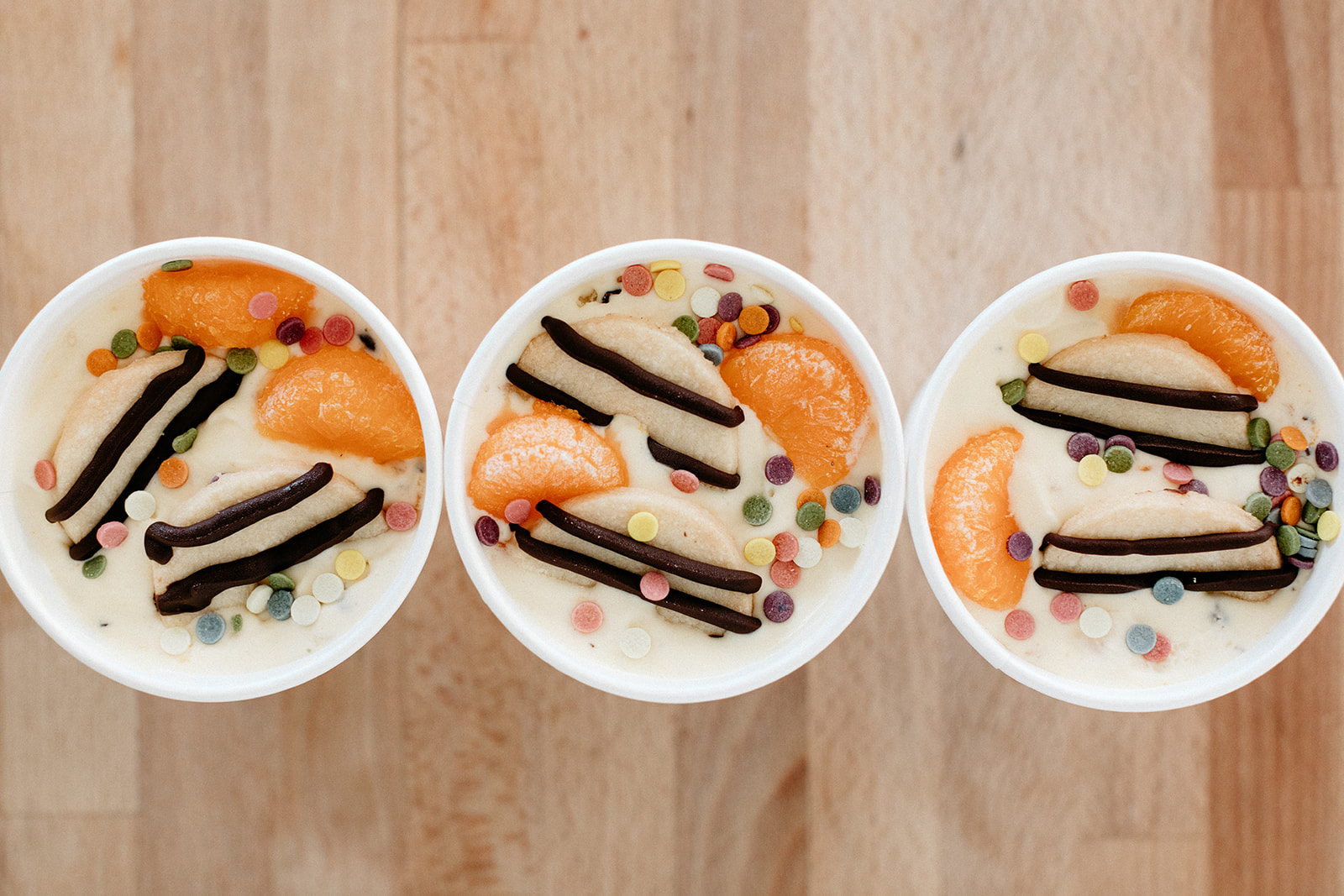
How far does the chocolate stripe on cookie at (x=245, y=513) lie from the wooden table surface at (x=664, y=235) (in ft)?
0.88

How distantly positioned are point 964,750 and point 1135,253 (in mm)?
767

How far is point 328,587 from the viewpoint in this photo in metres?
1.16

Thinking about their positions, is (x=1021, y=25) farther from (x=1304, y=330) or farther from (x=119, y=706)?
(x=119, y=706)

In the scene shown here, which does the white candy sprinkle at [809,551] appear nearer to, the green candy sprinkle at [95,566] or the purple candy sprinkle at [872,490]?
the purple candy sprinkle at [872,490]

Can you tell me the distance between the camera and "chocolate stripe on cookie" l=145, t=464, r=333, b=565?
1.07m

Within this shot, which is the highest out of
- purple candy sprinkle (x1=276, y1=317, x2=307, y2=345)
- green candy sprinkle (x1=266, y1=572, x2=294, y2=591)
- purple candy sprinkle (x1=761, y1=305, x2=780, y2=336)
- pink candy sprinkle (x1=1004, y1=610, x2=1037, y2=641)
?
purple candy sprinkle (x1=761, y1=305, x2=780, y2=336)

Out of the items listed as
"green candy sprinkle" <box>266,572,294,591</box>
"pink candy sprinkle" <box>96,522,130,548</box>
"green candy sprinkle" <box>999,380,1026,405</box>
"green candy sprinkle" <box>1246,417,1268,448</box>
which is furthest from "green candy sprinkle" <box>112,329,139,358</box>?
"green candy sprinkle" <box>1246,417,1268,448</box>

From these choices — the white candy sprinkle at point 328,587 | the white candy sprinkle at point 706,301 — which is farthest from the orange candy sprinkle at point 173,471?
the white candy sprinkle at point 706,301

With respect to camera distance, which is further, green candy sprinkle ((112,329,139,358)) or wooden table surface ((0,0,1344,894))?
wooden table surface ((0,0,1344,894))

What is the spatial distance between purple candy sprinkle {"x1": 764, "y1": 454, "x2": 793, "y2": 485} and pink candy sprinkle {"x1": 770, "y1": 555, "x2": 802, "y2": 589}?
10 cm

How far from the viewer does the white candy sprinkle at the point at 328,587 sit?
116 centimetres

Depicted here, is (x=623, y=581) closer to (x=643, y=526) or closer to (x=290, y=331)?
(x=643, y=526)

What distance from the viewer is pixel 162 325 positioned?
1164mm

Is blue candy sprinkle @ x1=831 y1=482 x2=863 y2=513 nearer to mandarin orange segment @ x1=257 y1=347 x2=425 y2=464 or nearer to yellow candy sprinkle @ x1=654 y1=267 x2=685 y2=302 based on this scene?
yellow candy sprinkle @ x1=654 y1=267 x2=685 y2=302
